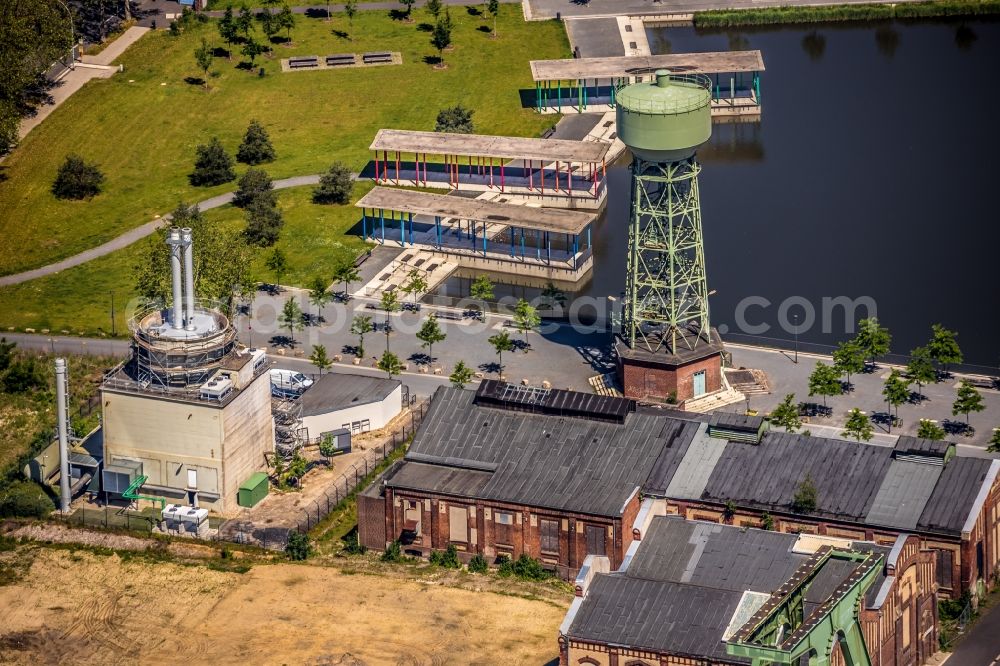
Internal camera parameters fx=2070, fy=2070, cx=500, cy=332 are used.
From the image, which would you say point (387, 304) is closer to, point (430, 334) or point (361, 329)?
point (361, 329)

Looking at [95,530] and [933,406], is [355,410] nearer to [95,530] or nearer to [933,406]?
[95,530]

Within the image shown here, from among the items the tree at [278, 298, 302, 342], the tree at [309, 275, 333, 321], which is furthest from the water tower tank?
the tree at [278, 298, 302, 342]

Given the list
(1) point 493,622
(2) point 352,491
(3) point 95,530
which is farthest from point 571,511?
(3) point 95,530

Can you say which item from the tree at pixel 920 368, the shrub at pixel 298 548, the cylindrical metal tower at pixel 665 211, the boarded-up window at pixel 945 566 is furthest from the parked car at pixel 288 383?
the boarded-up window at pixel 945 566

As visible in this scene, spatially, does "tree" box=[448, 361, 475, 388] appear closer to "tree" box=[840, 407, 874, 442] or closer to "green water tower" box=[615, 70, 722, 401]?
"green water tower" box=[615, 70, 722, 401]

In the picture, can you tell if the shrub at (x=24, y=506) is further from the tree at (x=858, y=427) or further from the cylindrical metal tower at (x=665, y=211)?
the tree at (x=858, y=427)
